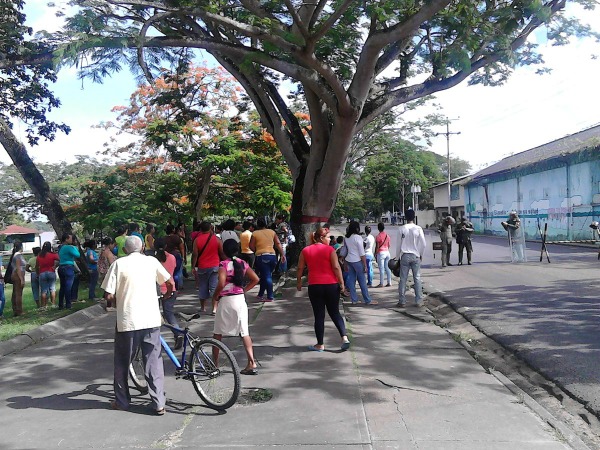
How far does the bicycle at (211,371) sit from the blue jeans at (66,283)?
20.4ft

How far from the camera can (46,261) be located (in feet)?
35.9

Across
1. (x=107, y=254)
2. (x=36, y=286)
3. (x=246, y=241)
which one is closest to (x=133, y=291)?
(x=107, y=254)

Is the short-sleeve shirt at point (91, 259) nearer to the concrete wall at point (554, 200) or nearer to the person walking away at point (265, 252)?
the person walking away at point (265, 252)

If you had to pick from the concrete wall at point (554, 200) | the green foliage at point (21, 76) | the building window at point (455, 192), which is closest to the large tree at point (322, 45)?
the green foliage at point (21, 76)

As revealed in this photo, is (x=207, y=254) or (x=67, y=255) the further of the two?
(x=67, y=255)

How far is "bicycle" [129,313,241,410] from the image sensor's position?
16.2 ft

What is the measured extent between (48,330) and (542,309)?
805 cm

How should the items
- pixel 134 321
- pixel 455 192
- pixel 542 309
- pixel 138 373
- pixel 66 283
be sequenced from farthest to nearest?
pixel 455 192 → pixel 66 283 → pixel 542 309 → pixel 138 373 → pixel 134 321

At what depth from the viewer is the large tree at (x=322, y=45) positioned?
9734 millimetres

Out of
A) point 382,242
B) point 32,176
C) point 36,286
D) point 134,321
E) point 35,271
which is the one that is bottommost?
point 36,286

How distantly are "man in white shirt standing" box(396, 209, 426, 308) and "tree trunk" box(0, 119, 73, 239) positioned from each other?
839 cm

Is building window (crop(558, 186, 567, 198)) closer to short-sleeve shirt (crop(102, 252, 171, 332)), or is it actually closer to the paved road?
the paved road

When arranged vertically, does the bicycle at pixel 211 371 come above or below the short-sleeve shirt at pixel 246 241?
below

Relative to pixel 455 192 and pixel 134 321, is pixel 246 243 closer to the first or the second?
pixel 134 321
